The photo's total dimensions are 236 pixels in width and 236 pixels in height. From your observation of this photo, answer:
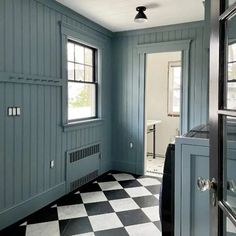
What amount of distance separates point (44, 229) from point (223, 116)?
2.23 meters


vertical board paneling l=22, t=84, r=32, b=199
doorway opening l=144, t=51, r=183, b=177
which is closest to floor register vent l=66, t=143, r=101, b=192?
vertical board paneling l=22, t=84, r=32, b=199

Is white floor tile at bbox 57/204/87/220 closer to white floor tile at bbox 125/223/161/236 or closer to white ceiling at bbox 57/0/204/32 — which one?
white floor tile at bbox 125/223/161/236

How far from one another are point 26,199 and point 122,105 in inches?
94.8

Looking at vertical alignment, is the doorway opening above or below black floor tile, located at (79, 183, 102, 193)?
above

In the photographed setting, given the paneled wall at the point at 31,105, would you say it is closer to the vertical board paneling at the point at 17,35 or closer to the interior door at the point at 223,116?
the vertical board paneling at the point at 17,35

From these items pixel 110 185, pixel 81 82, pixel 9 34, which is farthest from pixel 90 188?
pixel 9 34

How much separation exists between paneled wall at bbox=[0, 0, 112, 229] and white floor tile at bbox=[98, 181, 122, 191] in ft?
2.23

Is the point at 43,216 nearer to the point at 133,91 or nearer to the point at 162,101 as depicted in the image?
the point at 133,91

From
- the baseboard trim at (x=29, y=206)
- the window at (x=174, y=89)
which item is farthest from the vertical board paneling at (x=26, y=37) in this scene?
the window at (x=174, y=89)

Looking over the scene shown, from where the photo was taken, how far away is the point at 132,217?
2.86 metres

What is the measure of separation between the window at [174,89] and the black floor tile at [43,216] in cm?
354

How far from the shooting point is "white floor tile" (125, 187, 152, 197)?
3.54 meters

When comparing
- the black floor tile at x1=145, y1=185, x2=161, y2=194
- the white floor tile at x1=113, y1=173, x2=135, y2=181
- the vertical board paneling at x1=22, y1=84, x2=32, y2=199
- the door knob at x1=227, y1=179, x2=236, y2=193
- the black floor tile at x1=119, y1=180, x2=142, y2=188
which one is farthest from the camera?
the white floor tile at x1=113, y1=173, x2=135, y2=181

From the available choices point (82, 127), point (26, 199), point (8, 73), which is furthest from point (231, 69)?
point (82, 127)
